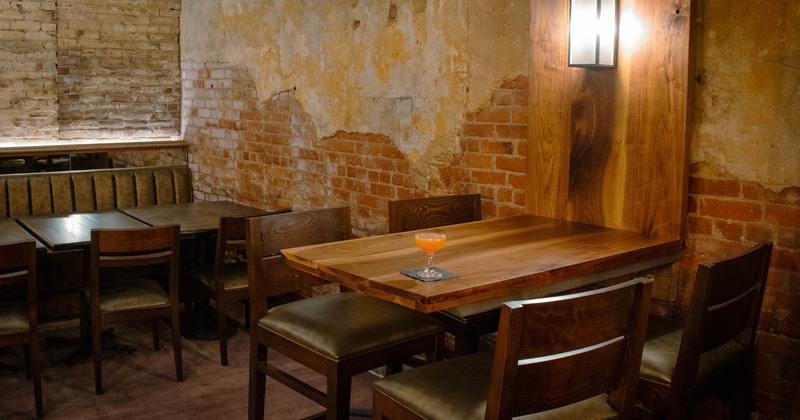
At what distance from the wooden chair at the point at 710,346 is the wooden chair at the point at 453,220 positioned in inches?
24.0

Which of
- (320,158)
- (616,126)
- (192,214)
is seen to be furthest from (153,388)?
(616,126)

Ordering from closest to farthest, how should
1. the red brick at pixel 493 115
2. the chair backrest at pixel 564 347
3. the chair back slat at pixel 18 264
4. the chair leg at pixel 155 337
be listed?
the chair backrest at pixel 564 347 → the chair back slat at pixel 18 264 → the red brick at pixel 493 115 → the chair leg at pixel 155 337

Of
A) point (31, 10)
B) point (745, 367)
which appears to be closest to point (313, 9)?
point (31, 10)

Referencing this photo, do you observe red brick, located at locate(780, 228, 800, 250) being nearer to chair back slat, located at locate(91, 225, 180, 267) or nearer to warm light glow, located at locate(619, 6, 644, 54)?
warm light glow, located at locate(619, 6, 644, 54)

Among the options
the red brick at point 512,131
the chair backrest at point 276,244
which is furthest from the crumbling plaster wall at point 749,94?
the chair backrest at point 276,244

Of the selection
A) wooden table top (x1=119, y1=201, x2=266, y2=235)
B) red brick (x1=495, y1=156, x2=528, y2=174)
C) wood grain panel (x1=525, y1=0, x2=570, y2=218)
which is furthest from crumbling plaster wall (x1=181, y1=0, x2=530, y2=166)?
wooden table top (x1=119, y1=201, x2=266, y2=235)

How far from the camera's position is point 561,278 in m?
2.32

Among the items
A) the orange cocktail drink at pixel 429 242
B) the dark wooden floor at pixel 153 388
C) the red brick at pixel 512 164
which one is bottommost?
the dark wooden floor at pixel 153 388

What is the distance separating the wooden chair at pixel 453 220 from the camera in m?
2.86

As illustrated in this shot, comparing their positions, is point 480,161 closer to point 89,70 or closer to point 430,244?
point 430,244

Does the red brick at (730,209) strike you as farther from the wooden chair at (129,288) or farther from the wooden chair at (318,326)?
the wooden chair at (129,288)

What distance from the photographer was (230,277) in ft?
13.7

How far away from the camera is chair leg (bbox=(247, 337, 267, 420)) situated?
9.20ft

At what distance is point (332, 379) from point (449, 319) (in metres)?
0.62
